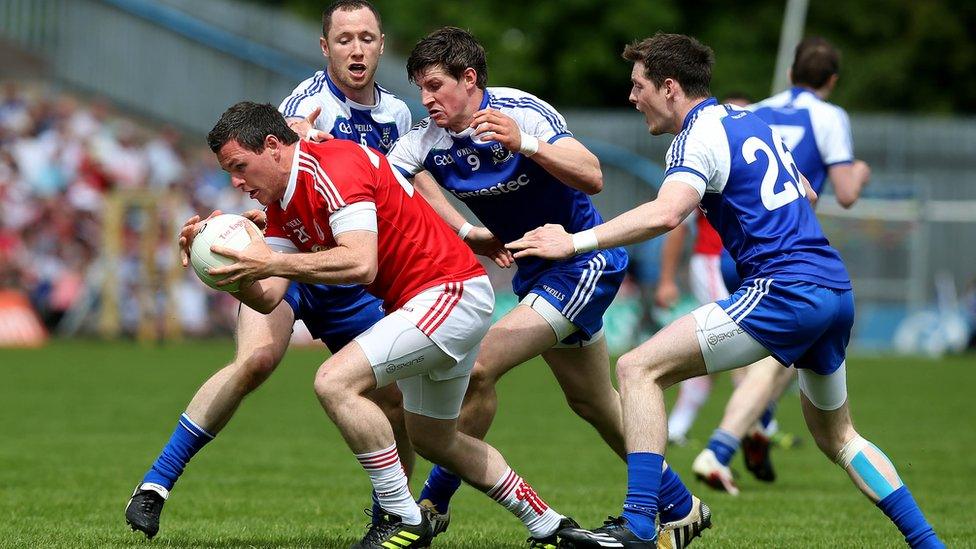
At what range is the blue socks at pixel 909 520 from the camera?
6055 mm

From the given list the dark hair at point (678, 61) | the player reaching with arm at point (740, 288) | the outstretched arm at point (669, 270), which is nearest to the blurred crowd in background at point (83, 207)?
the outstretched arm at point (669, 270)

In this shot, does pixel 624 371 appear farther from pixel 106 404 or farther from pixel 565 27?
pixel 565 27

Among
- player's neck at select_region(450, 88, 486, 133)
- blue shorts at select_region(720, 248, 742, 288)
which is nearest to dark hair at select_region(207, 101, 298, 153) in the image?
player's neck at select_region(450, 88, 486, 133)

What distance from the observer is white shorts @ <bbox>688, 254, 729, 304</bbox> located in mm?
11234

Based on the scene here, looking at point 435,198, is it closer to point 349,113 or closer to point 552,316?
point 349,113

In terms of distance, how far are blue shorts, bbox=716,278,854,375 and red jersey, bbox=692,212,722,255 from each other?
516 centimetres

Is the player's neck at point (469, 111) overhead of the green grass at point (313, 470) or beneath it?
overhead

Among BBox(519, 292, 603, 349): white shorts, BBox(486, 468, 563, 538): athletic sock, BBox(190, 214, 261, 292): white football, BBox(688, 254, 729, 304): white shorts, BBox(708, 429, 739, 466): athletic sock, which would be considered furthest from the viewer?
BBox(688, 254, 729, 304): white shorts

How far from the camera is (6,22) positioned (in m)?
25.4

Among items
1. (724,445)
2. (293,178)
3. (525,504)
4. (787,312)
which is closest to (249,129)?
(293,178)

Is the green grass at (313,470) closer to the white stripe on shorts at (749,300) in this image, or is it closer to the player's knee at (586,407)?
the player's knee at (586,407)

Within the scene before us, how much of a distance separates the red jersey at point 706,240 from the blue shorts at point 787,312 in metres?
5.16

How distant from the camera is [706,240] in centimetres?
1137

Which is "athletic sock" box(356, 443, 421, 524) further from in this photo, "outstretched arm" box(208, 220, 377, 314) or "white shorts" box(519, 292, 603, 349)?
"white shorts" box(519, 292, 603, 349)
